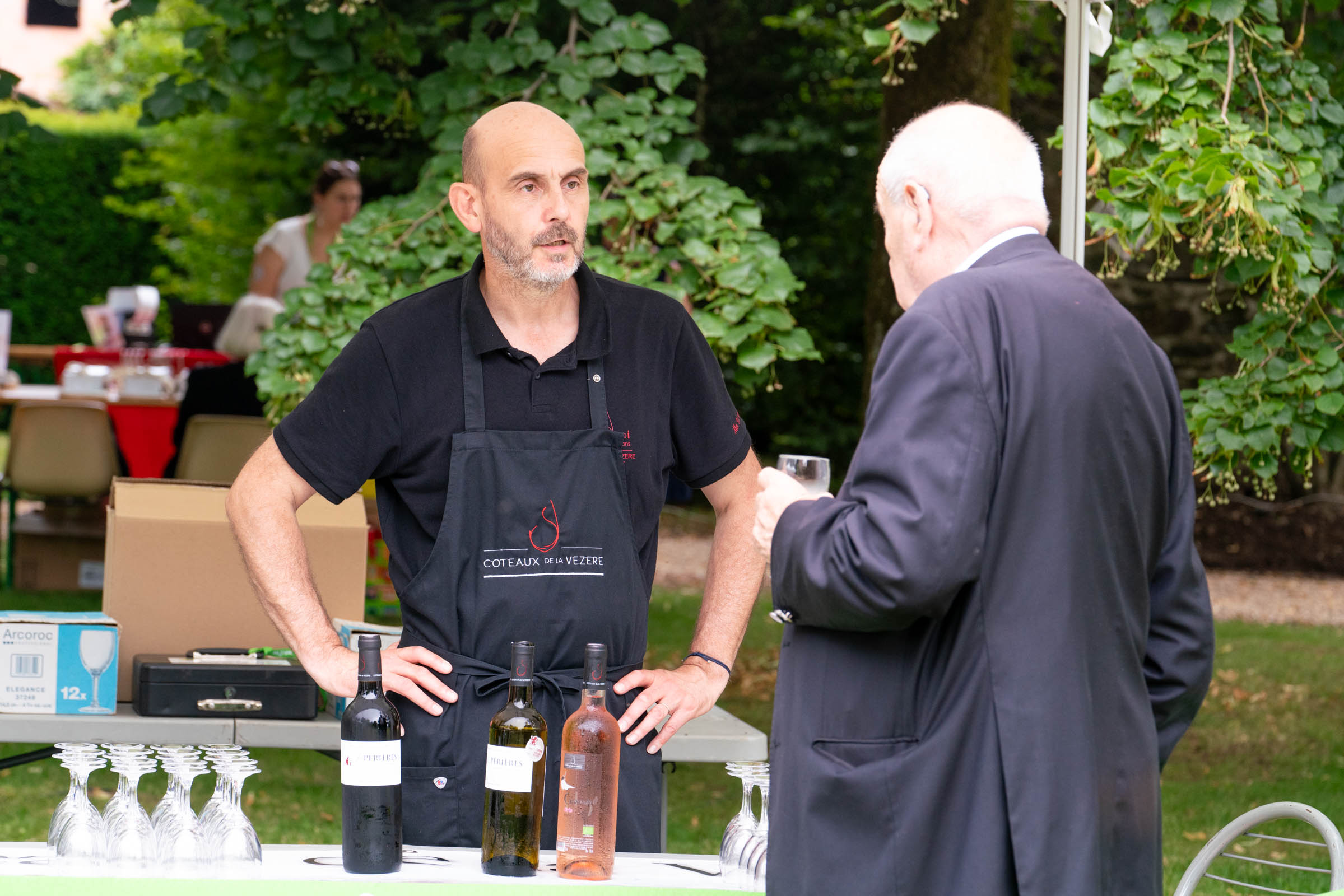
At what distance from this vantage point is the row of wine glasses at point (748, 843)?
1.98 metres

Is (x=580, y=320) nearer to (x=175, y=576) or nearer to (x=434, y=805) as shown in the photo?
(x=434, y=805)

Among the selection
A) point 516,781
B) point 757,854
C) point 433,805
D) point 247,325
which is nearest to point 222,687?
point 433,805

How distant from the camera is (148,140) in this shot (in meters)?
15.9

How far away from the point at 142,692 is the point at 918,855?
185 cm

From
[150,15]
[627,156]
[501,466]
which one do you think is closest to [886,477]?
[501,466]

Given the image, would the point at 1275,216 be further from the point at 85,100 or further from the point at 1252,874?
the point at 85,100

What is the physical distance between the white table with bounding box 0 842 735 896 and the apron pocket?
17 cm

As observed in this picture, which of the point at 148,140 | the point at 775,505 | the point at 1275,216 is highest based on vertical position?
the point at 148,140

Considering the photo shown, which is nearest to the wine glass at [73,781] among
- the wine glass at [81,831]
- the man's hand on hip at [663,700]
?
the wine glass at [81,831]

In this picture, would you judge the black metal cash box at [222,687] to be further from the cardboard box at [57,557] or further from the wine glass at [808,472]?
the cardboard box at [57,557]

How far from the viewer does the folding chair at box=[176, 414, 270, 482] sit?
5.74 meters

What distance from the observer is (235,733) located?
2.96 meters

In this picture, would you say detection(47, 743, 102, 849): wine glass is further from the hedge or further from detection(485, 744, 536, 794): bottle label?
the hedge

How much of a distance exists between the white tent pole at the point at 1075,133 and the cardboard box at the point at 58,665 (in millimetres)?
1984
